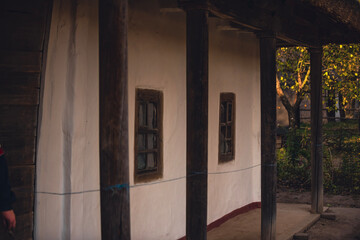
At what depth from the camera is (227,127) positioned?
920 centimetres

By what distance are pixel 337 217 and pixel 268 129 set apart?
11.5ft

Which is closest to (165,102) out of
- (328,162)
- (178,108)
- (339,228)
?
(178,108)

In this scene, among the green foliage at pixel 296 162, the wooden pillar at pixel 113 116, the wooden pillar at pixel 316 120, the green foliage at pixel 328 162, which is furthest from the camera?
the green foliage at pixel 296 162

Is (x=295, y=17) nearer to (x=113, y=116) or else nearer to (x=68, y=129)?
(x=68, y=129)

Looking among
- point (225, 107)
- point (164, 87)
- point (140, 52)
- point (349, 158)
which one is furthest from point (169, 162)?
point (349, 158)

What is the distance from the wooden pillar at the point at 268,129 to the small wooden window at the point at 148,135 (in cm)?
136

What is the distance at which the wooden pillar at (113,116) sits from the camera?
379 cm

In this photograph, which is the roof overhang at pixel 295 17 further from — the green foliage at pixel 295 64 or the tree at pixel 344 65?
the green foliage at pixel 295 64

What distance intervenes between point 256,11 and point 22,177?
3.75 meters

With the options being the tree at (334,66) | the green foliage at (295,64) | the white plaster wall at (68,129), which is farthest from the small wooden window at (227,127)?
the green foliage at (295,64)

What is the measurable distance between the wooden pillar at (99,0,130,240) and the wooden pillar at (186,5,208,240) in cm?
162

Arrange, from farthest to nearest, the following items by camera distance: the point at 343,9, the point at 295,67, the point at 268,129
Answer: the point at 295,67
the point at 343,9
the point at 268,129

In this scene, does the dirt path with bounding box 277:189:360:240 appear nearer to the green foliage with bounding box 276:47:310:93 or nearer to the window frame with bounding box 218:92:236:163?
the window frame with bounding box 218:92:236:163

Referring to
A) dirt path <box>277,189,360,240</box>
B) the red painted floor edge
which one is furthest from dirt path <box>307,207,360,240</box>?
the red painted floor edge
